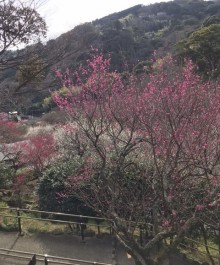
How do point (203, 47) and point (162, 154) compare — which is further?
point (203, 47)

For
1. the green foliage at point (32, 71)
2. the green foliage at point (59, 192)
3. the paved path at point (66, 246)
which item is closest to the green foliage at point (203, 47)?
the green foliage at point (59, 192)

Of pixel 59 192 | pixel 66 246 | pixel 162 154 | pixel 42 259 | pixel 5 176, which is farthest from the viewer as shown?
pixel 5 176

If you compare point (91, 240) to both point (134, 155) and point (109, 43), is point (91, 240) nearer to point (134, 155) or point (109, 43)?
point (134, 155)

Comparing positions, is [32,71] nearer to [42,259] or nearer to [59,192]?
[42,259]

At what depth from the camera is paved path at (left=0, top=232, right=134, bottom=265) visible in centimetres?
804

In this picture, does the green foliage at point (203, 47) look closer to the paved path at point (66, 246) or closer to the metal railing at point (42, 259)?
the paved path at point (66, 246)

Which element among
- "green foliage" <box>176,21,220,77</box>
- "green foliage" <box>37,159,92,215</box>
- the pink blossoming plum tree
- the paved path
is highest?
"green foliage" <box>176,21,220,77</box>

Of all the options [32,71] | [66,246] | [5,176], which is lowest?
[66,246]

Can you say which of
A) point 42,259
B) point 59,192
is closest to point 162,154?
point 42,259

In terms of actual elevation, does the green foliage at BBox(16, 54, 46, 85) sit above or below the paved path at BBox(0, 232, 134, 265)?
above

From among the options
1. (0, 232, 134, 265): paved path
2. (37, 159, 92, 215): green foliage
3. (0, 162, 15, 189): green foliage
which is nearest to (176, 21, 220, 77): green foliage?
(0, 162, 15, 189): green foliage

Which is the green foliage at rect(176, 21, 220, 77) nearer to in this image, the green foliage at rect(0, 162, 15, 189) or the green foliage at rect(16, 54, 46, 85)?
the green foliage at rect(0, 162, 15, 189)

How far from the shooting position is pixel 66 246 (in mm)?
8602

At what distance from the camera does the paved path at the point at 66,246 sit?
8.04 metres
